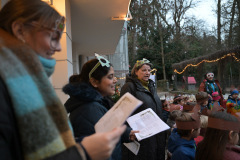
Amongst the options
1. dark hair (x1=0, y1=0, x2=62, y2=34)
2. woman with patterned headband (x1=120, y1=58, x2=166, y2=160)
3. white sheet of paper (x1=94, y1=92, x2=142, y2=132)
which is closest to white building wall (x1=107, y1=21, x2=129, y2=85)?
woman with patterned headband (x1=120, y1=58, x2=166, y2=160)

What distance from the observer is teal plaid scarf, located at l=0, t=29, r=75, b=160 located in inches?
26.8

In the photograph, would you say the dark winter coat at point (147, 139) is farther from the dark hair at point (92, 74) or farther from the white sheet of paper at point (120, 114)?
the white sheet of paper at point (120, 114)

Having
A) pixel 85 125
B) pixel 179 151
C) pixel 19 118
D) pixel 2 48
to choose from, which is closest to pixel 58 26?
pixel 2 48

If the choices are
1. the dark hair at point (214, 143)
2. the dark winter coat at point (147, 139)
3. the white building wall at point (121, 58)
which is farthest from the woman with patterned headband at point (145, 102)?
the white building wall at point (121, 58)

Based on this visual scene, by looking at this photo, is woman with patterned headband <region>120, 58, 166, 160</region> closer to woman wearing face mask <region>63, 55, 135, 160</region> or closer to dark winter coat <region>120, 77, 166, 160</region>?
dark winter coat <region>120, 77, 166, 160</region>

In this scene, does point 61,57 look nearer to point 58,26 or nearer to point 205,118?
point 205,118

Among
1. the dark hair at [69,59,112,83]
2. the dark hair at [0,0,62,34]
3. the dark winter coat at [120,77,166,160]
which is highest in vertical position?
the dark hair at [0,0,62,34]

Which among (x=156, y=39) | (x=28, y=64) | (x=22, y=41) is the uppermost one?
(x=156, y=39)

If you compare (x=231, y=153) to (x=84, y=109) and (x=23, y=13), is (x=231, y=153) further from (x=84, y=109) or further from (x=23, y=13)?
(x=23, y=13)

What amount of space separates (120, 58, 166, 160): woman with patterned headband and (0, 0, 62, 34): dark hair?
237cm

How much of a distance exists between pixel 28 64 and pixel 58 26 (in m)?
0.28

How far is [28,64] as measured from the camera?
0.74 metres

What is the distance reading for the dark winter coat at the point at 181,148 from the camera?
2086 millimetres

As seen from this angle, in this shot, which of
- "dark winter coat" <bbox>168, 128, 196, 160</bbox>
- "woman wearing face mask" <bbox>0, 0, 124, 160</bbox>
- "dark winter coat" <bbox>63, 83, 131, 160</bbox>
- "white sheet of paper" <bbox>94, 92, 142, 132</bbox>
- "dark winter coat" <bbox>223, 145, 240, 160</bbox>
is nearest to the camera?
"woman wearing face mask" <bbox>0, 0, 124, 160</bbox>
